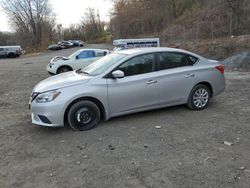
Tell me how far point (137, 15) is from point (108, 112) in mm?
43611

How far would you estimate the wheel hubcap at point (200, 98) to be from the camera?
6.20m

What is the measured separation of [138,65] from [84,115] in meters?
1.58

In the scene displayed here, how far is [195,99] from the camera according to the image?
6.20 m

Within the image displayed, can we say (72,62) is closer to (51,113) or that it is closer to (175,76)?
(175,76)

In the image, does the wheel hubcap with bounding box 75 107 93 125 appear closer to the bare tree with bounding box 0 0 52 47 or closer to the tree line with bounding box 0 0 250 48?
the tree line with bounding box 0 0 250 48

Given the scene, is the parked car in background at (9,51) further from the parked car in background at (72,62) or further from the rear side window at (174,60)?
the rear side window at (174,60)

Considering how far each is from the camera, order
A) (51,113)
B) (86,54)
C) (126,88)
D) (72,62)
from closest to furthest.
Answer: (51,113)
(126,88)
(72,62)
(86,54)

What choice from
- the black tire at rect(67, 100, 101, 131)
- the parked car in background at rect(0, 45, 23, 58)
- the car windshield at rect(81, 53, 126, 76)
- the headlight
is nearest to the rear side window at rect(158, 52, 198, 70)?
the car windshield at rect(81, 53, 126, 76)

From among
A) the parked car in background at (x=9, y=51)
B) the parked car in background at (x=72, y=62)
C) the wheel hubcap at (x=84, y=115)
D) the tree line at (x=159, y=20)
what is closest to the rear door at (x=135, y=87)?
the wheel hubcap at (x=84, y=115)

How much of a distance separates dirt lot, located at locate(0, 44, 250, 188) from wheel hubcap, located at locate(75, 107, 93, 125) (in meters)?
0.24

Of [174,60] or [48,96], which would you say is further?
[174,60]

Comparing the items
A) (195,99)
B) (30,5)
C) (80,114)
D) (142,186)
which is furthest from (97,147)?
(30,5)

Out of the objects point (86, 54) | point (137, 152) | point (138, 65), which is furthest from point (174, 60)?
point (86, 54)

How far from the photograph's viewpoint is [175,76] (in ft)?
19.2
